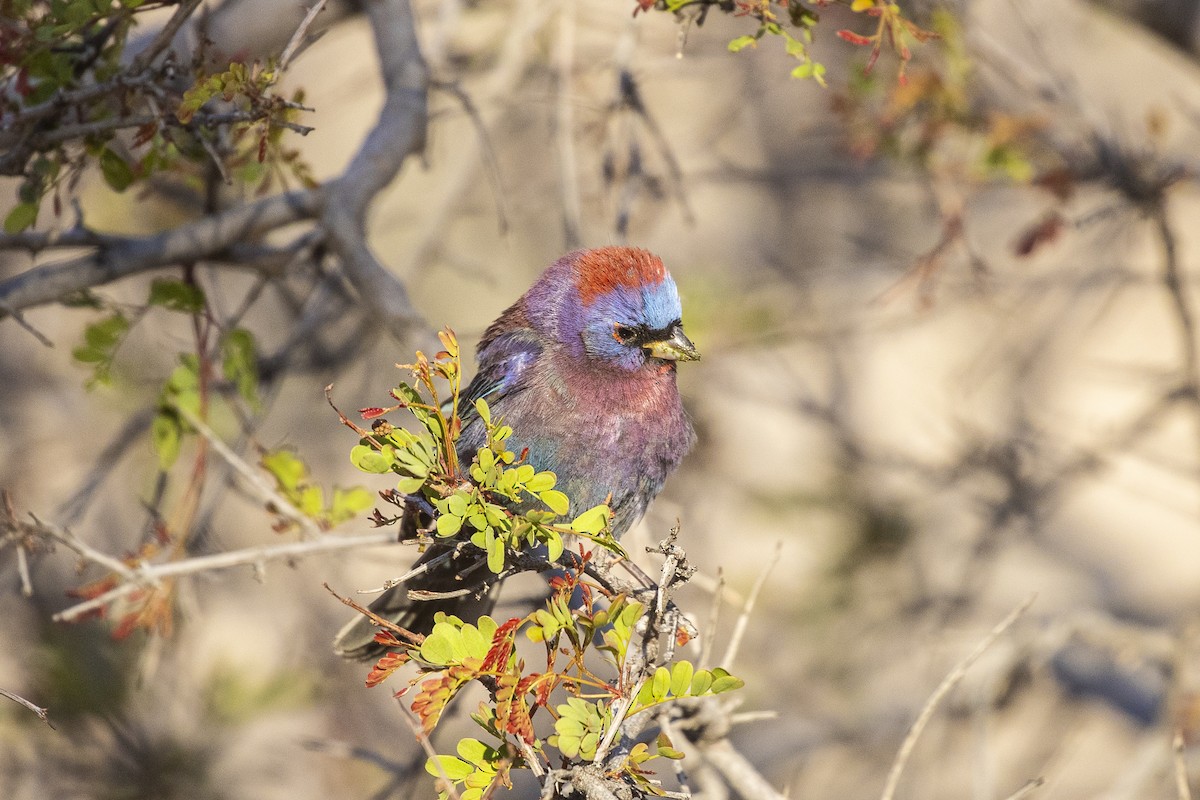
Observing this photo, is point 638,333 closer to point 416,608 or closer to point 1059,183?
point 416,608

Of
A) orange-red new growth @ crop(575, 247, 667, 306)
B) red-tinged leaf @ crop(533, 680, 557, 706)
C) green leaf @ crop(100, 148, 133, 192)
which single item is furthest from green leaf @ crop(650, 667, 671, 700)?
green leaf @ crop(100, 148, 133, 192)

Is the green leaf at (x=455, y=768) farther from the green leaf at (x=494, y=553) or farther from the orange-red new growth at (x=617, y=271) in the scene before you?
the orange-red new growth at (x=617, y=271)

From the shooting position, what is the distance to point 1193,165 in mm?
4969

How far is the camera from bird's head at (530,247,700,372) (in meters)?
3.16

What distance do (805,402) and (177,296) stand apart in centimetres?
446

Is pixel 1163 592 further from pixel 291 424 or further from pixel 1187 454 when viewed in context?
pixel 291 424

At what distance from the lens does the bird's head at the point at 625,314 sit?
3158 millimetres

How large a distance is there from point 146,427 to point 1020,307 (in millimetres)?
5091

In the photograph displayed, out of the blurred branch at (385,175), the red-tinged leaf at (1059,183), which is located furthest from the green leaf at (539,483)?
the red-tinged leaf at (1059,183)

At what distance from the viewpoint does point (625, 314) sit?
3160 mm

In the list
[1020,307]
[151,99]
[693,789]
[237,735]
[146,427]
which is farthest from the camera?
[1020,307]

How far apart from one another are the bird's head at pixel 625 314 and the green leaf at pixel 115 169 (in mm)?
1347

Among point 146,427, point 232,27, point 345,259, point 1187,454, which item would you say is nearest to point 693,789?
point 345,259

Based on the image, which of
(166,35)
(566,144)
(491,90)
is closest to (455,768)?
(166,35)
